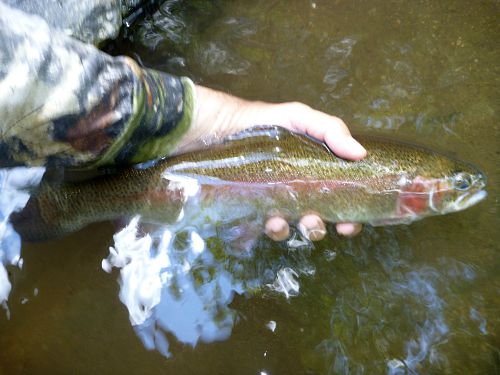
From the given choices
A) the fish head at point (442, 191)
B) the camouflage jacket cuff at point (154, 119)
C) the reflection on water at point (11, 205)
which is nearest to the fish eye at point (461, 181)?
the fish head at point (442, 191)

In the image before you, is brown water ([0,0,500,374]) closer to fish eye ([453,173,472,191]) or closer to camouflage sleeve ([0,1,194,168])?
fish eye ([453,173,472,191])

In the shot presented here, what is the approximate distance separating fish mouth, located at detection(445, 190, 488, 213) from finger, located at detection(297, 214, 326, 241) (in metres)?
0.55

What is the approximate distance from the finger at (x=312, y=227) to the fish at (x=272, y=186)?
0.03 m

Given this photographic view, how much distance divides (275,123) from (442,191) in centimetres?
78

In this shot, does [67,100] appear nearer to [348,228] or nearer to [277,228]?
[277,228]

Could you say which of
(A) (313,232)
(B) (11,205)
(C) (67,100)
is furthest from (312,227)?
(B) (11,205)

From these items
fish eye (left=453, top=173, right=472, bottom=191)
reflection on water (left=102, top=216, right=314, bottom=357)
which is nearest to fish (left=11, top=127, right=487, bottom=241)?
fish eye (left=453, top=173, right=472, bottom=191)

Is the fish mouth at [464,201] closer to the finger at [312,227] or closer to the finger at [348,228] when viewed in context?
the finger at [348,228]

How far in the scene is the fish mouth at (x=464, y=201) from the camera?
6.77ft

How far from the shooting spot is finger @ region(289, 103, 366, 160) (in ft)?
6.37

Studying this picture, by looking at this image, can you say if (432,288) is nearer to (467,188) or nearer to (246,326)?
(467,188)

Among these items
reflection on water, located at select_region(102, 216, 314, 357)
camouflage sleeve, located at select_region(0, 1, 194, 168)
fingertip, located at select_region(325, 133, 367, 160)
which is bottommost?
reflection on water, located at select_region(102, 216, 314, 357)

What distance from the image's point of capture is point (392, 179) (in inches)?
79.7

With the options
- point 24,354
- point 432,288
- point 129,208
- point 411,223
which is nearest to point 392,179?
point 411,223
